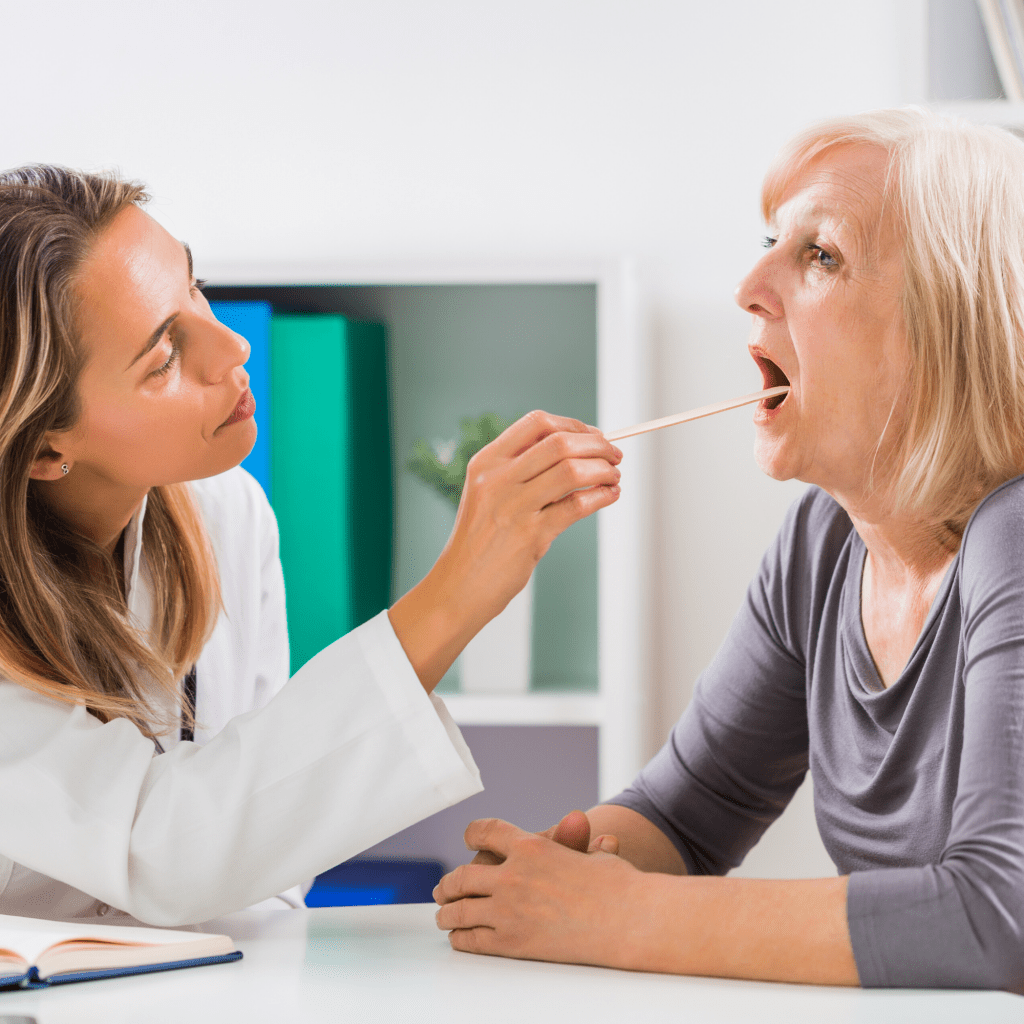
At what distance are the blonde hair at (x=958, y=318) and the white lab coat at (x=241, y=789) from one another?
0.49m

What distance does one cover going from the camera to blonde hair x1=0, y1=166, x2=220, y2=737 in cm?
95

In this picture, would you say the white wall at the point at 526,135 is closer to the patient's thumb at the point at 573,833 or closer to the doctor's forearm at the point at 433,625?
the patient's thumb at the point at 573,833

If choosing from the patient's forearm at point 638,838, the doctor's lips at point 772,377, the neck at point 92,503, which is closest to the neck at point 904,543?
the doctor's lips at point 772,377

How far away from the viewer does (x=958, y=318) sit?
3.03 ft

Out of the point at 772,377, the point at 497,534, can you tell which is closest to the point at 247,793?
the point at 497,534

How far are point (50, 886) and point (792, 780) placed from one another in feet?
2.46

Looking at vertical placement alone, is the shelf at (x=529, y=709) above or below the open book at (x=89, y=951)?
below

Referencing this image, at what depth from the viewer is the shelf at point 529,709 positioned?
1.64 m

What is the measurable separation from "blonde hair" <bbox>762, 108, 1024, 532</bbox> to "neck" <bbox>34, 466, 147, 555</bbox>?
777mm

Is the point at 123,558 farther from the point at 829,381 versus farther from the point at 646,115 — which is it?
the point at 646,115

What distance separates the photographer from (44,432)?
1.00m

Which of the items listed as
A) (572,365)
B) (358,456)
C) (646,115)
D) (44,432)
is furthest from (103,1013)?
(646,115)

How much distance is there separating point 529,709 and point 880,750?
0.77 m

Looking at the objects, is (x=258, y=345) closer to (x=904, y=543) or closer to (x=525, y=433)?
(x=525, y=433)
